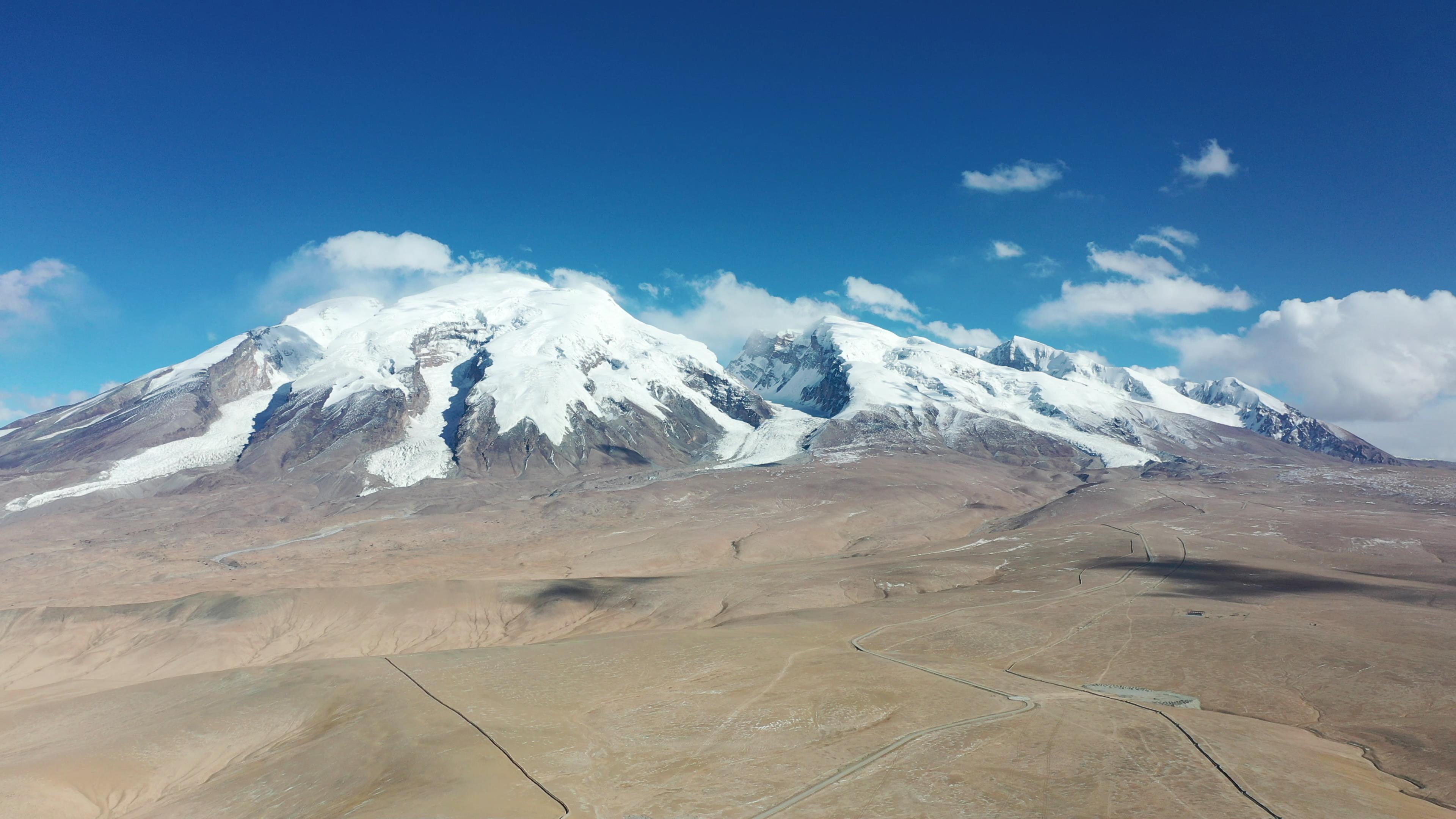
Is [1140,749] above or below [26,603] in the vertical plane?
above

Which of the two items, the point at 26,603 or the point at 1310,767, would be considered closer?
the point at 1310,767

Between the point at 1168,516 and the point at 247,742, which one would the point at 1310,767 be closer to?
the point at 247,742

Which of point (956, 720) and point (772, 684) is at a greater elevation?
point (956, 720)

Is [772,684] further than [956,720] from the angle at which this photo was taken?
Yes

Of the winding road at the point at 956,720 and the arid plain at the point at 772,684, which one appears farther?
the arid plain at the point at 772,684

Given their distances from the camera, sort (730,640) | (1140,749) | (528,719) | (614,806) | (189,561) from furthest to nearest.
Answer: (189,561) < (730,640) < (528,719) < (1140,749) < (614,806)

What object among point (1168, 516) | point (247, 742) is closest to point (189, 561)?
point (247, 742)

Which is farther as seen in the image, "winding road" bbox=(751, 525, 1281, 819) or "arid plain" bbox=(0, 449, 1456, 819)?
"arid plain" bbox=(0, 449, 1456, 819)

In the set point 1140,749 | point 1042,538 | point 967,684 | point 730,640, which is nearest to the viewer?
point 1140,749
